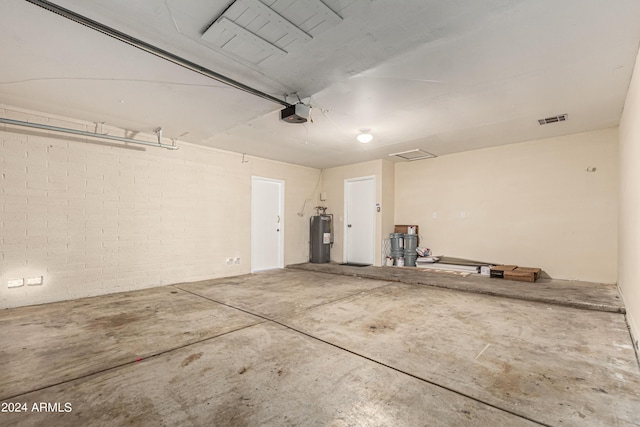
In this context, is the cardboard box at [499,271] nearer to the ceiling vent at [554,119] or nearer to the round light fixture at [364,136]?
the ceiling vent at [554,119]

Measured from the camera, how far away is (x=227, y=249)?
6.06m

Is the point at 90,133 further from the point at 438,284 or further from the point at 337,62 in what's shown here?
the point at 438,284

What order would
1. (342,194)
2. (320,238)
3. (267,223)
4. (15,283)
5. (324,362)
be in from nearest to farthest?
(324,362) → (15,283) → (267,223) → (320,238) → (342,194)

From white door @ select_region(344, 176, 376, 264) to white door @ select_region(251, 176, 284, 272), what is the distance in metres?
1.74

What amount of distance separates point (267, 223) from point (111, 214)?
10.3 feet

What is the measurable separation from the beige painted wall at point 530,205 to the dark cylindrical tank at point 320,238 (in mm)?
2209

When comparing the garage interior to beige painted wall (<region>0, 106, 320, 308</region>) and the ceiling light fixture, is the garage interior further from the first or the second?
the ceiling light fixture

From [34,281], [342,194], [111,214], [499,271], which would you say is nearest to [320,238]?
[342,194]

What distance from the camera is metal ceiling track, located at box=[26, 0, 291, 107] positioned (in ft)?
6.30

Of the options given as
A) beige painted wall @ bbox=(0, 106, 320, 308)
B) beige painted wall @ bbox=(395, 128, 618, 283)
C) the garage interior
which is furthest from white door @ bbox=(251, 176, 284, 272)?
beige painted wall @ bbox=(395, 128, 618, 283)

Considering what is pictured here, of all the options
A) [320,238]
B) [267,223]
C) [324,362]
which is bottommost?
[324,362]

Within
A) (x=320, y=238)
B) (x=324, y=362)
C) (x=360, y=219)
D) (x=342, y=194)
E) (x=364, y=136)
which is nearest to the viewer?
(x=324, y=362)

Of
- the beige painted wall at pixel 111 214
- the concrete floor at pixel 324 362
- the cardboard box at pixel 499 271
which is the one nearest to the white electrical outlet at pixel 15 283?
the beige painted wall at pixel 111 214

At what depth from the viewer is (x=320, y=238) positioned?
24.3 feet
